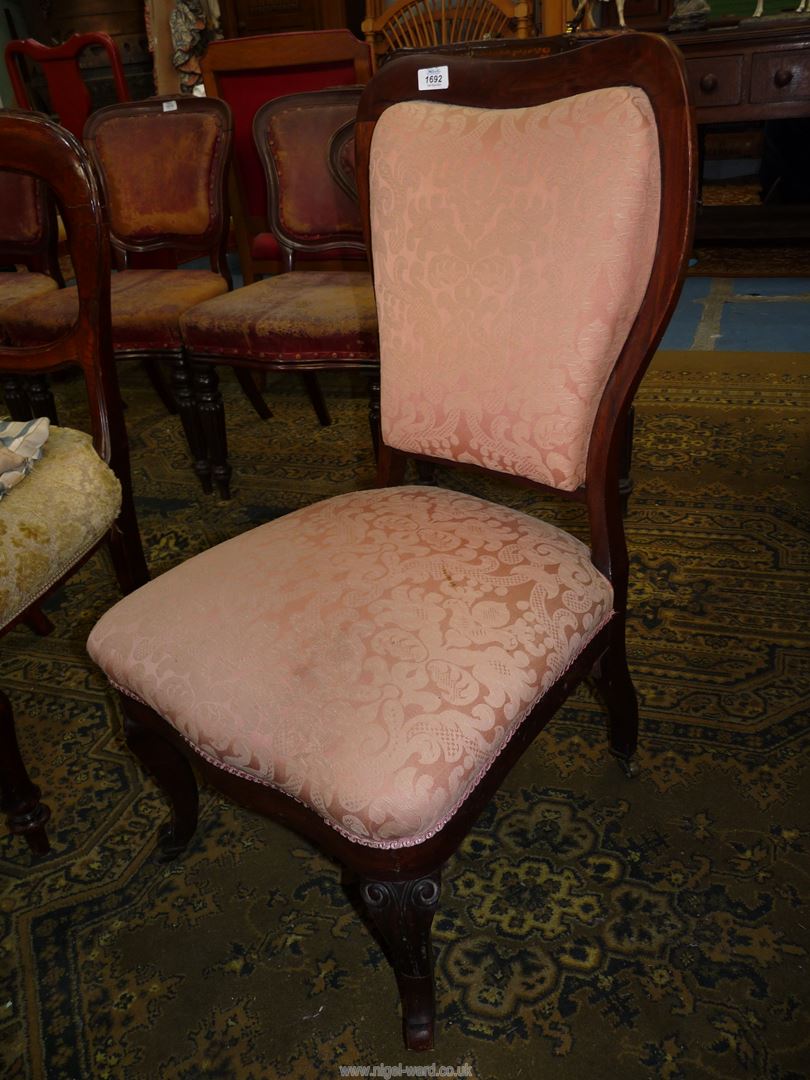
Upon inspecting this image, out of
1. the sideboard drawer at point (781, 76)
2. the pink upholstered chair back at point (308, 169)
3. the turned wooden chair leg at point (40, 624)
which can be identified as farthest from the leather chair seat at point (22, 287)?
the sideboard drawer at point (781, 76)

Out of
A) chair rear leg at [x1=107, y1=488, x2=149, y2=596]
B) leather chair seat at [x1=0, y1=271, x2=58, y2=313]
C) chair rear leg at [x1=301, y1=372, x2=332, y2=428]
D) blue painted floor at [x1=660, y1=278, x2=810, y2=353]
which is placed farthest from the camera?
blue painted floor at [x1=660, y1=278, x2=810, y2=353]

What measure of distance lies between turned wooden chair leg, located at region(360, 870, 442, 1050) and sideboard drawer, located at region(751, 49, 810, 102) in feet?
11.0

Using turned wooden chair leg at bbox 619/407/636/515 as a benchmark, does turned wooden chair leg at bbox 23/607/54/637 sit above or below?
below

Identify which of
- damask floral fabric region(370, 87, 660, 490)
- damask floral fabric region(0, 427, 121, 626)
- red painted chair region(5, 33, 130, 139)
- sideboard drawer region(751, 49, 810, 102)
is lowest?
damask floral fabric region(0, 427, 121, 626)

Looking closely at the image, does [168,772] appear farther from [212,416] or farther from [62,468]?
[212,416]

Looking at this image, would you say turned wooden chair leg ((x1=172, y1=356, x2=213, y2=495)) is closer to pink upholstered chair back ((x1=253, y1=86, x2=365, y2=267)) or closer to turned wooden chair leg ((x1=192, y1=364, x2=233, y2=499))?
turned wooden chair leg ((x1=192, y1=364, x2=233, y2=499))

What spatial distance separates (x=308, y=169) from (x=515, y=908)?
2264 millimetres

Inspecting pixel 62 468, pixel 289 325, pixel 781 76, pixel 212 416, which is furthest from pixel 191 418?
pixel 781 76

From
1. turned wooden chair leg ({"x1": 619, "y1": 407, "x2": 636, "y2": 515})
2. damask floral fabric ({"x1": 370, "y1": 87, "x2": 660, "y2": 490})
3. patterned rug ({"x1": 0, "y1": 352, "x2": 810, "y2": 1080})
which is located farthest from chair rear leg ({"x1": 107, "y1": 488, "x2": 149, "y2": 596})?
turned wooden chair leg ({"x1": 619, "y1": 407, "x2": 636, "y2": 515})

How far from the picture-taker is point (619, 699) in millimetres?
1304

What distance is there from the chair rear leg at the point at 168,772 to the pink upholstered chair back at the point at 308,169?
72.6 inches

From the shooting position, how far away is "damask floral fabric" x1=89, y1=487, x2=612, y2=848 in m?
0.85

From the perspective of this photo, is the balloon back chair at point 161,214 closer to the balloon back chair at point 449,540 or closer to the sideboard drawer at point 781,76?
the balloon back chair at point 449,540

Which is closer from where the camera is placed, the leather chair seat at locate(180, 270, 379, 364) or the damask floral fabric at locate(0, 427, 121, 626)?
the damask floral fabric at locate(0, 427, 121, 626)
